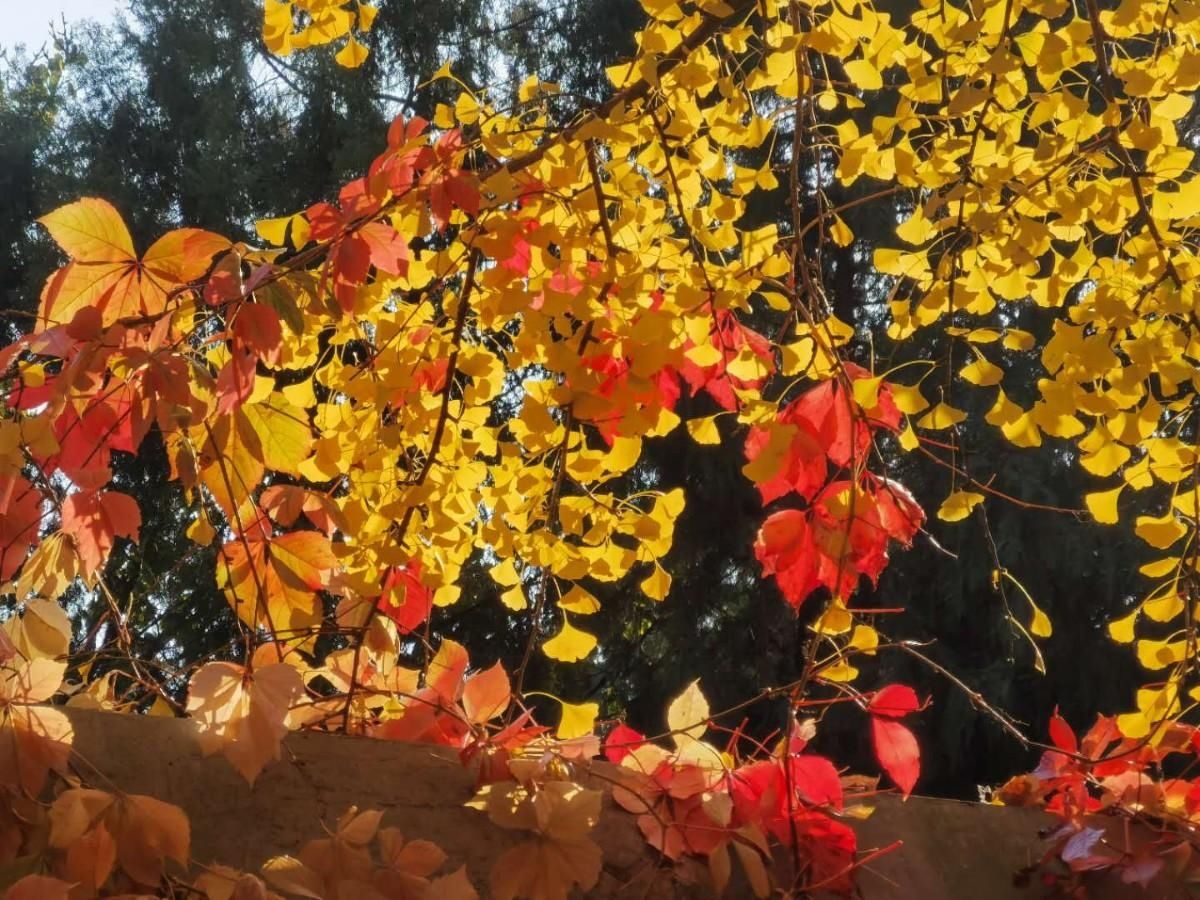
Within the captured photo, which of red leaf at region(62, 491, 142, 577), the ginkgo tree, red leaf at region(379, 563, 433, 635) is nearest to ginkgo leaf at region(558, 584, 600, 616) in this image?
the ginkgo tree

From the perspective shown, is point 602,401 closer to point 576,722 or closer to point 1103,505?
point 576,722

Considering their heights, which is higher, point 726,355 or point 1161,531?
point 726,355

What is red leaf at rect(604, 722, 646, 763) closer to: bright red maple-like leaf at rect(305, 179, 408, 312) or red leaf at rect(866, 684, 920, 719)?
red leaf at rect(866, 684, 920, 719)

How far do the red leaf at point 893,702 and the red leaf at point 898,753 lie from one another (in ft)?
0.05

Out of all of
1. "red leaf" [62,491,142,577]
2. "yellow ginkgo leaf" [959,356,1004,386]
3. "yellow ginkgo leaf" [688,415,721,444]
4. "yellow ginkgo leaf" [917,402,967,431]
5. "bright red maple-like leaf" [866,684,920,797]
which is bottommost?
"bright red maple-like leaf" [866,684,920,797]

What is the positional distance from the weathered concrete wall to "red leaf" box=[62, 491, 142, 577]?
0.15 m

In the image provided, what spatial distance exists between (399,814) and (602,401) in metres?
0.31

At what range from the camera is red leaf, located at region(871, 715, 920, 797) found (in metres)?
0.90

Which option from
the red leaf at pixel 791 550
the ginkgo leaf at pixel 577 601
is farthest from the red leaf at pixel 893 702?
the ginkgo leaf at pixel 577 601

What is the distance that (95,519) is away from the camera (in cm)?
88

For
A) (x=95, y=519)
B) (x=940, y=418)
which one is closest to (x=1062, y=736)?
(x=940, y=418)

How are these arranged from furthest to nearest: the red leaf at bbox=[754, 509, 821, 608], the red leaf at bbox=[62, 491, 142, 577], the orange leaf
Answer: the red leaf at bbox=[754, 509, 821, 608] → the red leaf at bbox=[62, 491, 142, 577] → the orange leaf

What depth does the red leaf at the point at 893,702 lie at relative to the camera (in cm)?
89

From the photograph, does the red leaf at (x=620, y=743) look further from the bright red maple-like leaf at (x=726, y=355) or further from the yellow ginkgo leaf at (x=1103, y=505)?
the yellow ginkgo leaf at (x=1103, y=505)
